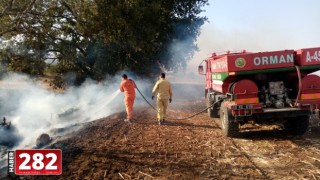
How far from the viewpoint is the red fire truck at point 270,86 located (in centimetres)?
922

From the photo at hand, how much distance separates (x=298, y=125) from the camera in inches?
393

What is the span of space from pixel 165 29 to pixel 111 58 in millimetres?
4356

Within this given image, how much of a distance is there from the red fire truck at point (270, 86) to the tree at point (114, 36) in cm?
831

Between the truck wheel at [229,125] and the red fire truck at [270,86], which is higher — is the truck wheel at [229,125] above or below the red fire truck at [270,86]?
below

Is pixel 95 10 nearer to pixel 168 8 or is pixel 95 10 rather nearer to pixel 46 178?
pixel 168 8

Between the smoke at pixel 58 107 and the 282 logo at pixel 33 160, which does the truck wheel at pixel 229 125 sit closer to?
the 282 logo at pixel 33 160

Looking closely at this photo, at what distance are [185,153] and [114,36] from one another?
11.7 metres

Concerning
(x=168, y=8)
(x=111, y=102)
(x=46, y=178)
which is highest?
(x=168, y=8)

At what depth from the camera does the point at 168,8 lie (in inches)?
894

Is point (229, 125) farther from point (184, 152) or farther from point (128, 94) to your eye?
point (128, 94)

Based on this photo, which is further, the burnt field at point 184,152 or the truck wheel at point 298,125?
the truck wheel at point 298,125

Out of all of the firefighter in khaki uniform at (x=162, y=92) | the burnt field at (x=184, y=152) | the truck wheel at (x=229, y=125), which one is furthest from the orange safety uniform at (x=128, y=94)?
the truck wheel at (x=229, y=125)

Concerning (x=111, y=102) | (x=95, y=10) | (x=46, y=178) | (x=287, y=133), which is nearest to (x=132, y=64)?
(x=111, y=102)

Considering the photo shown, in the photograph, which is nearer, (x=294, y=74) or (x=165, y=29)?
(x=294, y=74)
